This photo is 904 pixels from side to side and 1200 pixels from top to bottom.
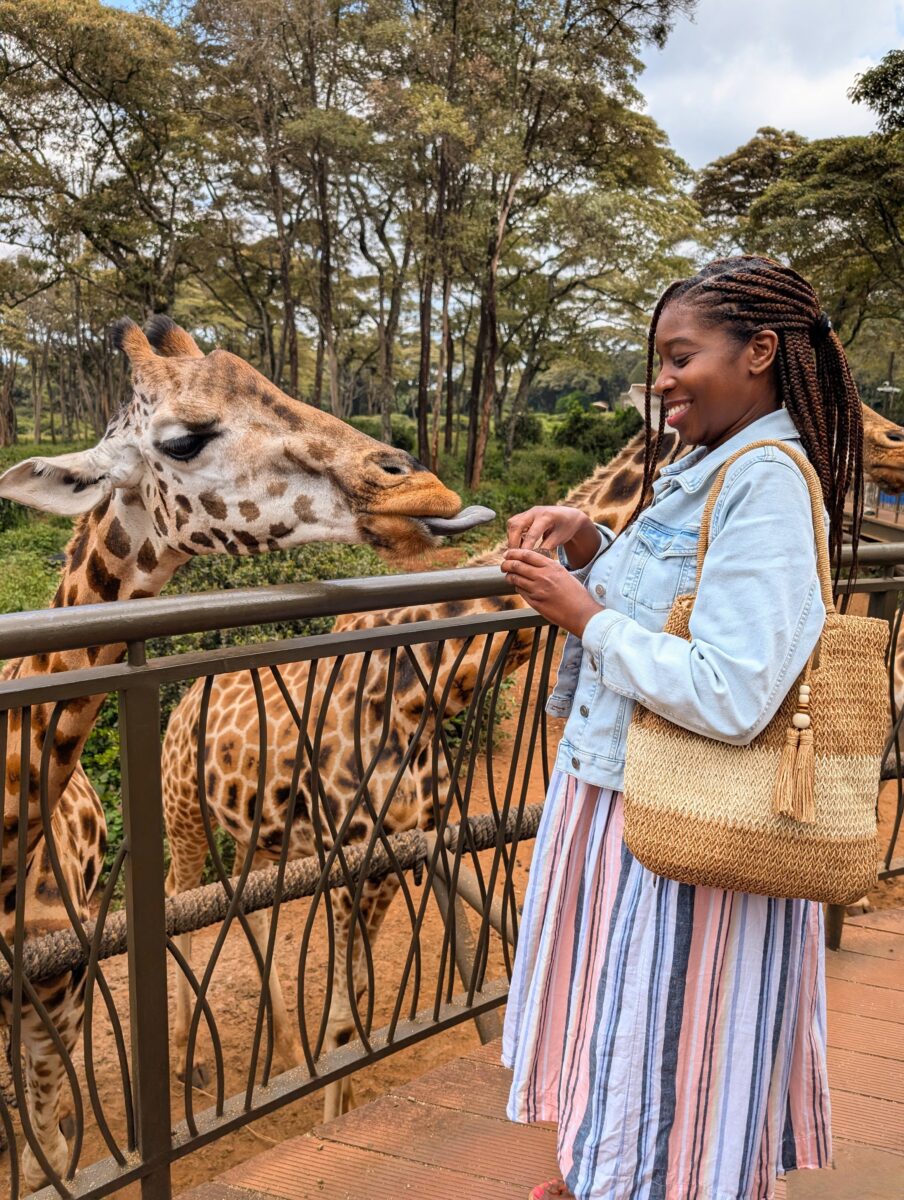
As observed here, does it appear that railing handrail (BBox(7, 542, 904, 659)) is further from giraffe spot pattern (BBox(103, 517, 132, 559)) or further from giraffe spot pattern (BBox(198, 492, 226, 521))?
giraffe spot pattern (BBox(103, 517, 132, 559))

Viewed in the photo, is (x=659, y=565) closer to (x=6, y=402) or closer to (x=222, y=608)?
(x=222, y=608)

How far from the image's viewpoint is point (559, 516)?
56.6 inches

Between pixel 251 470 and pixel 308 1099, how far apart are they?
9.41 feet

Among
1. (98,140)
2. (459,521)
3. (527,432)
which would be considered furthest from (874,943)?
(527,432)

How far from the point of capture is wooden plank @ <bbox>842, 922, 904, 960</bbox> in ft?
9.12

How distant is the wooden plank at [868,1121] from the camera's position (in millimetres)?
2014

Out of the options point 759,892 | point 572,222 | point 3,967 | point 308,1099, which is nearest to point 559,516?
point 759,892

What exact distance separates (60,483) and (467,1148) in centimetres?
172

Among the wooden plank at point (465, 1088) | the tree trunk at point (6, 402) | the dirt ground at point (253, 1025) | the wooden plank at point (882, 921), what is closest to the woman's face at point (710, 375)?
the wooden plank at point (465, 1088)

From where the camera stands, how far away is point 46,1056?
2398 millimetres

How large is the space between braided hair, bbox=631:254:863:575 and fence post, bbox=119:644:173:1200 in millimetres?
1009

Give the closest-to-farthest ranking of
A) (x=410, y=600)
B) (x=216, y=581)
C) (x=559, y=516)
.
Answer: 1. (x=559, y=516)
2. (x=410, y=600)
3. (x=216, y=581)

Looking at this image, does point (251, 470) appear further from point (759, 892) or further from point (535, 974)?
point (759, 892)

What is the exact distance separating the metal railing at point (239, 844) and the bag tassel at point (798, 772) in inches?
28.0
